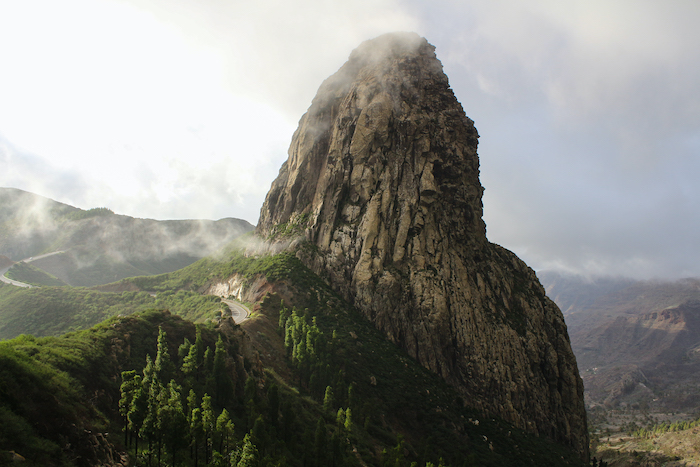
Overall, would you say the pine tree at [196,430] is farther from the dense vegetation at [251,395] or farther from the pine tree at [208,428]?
the pine tree at [208,428]

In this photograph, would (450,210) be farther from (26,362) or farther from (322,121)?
(26,362)

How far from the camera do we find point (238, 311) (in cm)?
8494

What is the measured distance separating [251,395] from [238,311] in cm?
4009

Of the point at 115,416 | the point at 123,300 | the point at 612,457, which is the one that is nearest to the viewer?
the point at 115,416

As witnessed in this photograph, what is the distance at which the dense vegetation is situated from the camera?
27.0 m

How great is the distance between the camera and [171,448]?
2942cm

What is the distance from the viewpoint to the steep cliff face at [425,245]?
84.8 meters

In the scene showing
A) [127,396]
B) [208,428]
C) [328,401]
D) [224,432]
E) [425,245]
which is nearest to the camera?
[127,396]

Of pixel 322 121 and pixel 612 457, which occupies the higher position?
pixel 322 121

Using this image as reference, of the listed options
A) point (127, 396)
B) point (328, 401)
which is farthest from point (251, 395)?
point (127, 396)

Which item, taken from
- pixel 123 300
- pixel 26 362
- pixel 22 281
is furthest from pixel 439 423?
pixel 22 281

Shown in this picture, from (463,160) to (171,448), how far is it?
304 ft

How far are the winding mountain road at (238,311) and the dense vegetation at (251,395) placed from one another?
321 centimetres

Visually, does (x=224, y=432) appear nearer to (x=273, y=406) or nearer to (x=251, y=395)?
(x=251, y=395)
